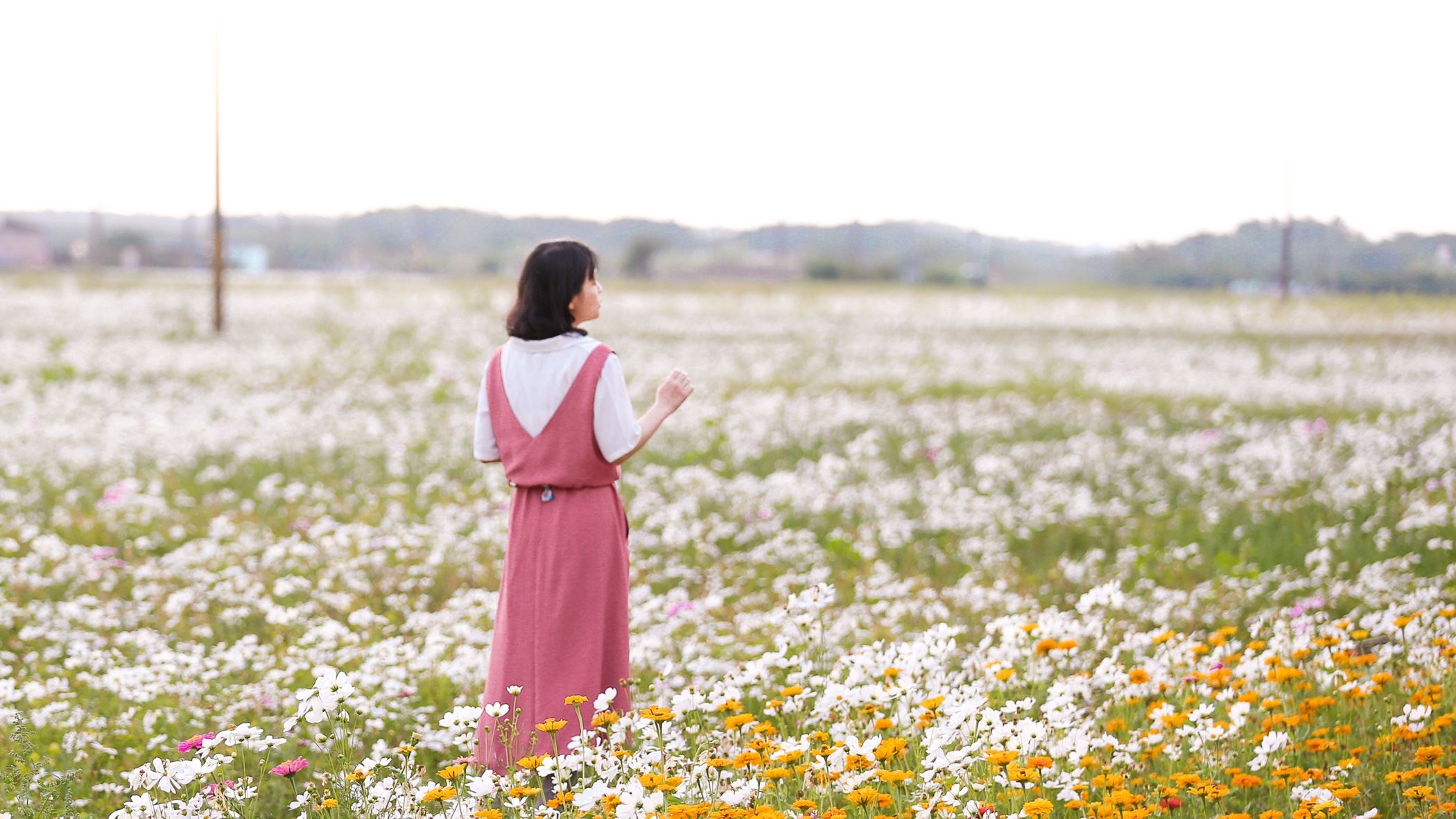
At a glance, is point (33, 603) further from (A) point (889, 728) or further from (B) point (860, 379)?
(B) point (860, 379)

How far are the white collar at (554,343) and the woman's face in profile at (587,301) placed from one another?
61 mm

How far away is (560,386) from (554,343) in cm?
16

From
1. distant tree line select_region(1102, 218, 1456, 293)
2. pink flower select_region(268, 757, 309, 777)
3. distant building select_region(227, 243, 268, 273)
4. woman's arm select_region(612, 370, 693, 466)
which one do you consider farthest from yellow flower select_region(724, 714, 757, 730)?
distant building select_region(227, 243, 268, 273)

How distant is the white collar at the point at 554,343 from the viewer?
4395 millimetres

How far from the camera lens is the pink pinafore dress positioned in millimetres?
4406

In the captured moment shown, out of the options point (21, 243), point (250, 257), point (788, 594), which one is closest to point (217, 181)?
point (788, 594)

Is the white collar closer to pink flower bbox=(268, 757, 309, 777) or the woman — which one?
the woman

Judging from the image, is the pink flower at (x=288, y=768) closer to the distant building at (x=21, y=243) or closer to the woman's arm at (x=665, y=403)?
the woman's arm at (x=665, y=403)

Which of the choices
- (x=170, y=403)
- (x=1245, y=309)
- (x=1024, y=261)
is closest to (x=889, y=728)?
(x=170, y=403)

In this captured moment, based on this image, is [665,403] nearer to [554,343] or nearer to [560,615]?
[554,343]

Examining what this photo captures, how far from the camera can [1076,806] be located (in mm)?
3789

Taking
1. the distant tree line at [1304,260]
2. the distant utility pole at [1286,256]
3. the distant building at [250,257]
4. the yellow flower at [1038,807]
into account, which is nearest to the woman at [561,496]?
the yellow flower at [1038,807]

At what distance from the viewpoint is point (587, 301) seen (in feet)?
14.4

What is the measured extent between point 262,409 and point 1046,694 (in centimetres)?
1133
